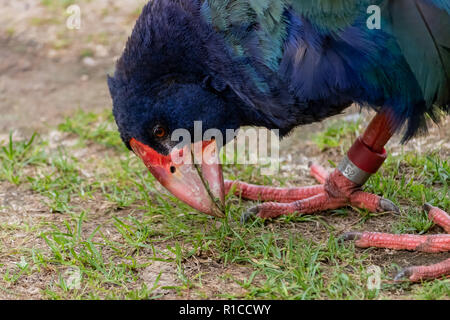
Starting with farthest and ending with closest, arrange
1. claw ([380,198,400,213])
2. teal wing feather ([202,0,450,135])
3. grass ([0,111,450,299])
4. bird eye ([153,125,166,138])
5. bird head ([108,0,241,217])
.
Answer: claw ([380,198,400,213]), bird eye ([153,125,166,138]), bird head ([108,0,241,217]), grass ([0,111,450,299]), teal wing feather ([202,0,450,135])

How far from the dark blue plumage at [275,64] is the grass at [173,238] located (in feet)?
2.01

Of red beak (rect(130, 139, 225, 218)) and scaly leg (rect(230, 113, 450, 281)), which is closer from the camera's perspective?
red beak (rect(130, 139, 225, 218))

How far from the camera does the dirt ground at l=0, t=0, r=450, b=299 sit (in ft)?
11.4

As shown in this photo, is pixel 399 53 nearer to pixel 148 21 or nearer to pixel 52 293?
pixel 148 21

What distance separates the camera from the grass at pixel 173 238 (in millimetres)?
3154

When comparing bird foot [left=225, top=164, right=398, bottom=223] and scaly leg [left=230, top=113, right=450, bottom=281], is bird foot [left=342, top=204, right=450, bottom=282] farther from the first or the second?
bird foot [left=225, top=164, right=398, bottom=223]

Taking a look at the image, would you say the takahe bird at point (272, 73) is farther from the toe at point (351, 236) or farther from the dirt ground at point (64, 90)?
the dirt ground at point (64, 90)

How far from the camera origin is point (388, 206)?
3.82 metres

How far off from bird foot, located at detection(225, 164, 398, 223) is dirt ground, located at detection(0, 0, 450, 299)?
101 mm

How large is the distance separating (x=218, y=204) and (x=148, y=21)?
1099mm

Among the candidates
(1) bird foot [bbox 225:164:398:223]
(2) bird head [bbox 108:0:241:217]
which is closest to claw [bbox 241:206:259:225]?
(1) bird foot [bbox 225:164:398:223]

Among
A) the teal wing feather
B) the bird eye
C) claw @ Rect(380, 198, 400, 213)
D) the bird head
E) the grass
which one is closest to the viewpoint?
the teal wing feather

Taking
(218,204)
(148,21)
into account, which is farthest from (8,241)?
(148,21)

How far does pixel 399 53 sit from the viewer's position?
3.07 metres
